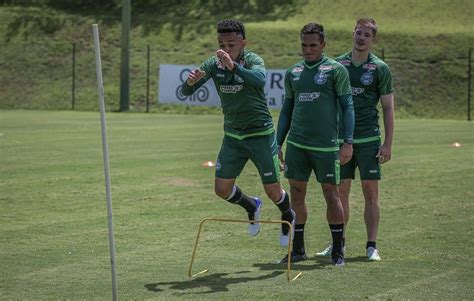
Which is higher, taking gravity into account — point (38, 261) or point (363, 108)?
point (363, 108)

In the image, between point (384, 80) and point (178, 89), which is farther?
point (178, 89)

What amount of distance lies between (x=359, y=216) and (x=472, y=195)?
2560 millimetres

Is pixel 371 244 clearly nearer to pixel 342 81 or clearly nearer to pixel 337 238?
pixel 337 238

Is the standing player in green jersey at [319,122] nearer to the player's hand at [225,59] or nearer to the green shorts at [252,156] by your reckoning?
the green shorts at [252,156]

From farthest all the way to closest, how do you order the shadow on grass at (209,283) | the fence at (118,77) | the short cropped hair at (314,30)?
the fence at (118,77) < the short cropped hair at (314,30) < the shadow on grass at (209,283)

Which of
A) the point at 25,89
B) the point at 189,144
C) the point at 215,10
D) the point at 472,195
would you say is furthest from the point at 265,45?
the point at 472,195

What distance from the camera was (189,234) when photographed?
425 inches

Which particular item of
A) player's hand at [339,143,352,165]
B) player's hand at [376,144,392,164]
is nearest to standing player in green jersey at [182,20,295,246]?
player's hand at [339,143,352,165]

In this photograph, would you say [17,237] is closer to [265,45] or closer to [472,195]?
[472,195]

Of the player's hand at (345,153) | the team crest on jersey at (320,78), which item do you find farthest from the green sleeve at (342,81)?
the player's hand at (345,153)

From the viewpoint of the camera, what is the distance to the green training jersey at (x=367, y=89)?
9.53 meters

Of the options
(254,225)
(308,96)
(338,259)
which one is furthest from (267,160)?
(338,259)

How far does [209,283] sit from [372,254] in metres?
2.02

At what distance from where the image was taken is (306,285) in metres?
8.17
